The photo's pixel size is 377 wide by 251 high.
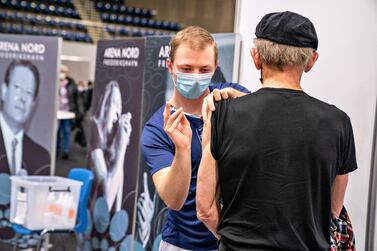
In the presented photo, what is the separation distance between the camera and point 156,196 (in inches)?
110

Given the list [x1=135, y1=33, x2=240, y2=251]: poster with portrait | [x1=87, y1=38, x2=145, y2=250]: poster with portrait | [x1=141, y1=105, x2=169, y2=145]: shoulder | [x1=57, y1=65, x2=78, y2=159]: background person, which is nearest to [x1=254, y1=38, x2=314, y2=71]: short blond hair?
[x1=141, y1=105, x2=169, y2=145]: shoulder

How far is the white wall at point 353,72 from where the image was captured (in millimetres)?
1750

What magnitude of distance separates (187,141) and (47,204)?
225 cm

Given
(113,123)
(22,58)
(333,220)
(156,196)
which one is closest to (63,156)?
(22,58)

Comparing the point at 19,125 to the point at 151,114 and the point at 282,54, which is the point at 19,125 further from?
the point at 282,54

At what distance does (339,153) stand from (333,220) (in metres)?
0.30

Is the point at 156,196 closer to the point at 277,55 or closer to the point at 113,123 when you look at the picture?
the point at 113,123

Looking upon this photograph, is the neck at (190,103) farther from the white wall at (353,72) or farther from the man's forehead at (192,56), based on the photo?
the white wall at (353,72)

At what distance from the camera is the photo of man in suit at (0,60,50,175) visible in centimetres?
389

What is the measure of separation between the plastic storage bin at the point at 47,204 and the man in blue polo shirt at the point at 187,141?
172cm

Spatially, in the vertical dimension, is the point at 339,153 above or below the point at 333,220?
above

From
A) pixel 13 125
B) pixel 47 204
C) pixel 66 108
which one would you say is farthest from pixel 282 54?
pixel 66 108

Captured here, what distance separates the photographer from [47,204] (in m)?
3.32

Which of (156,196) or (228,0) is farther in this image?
(228,0)
